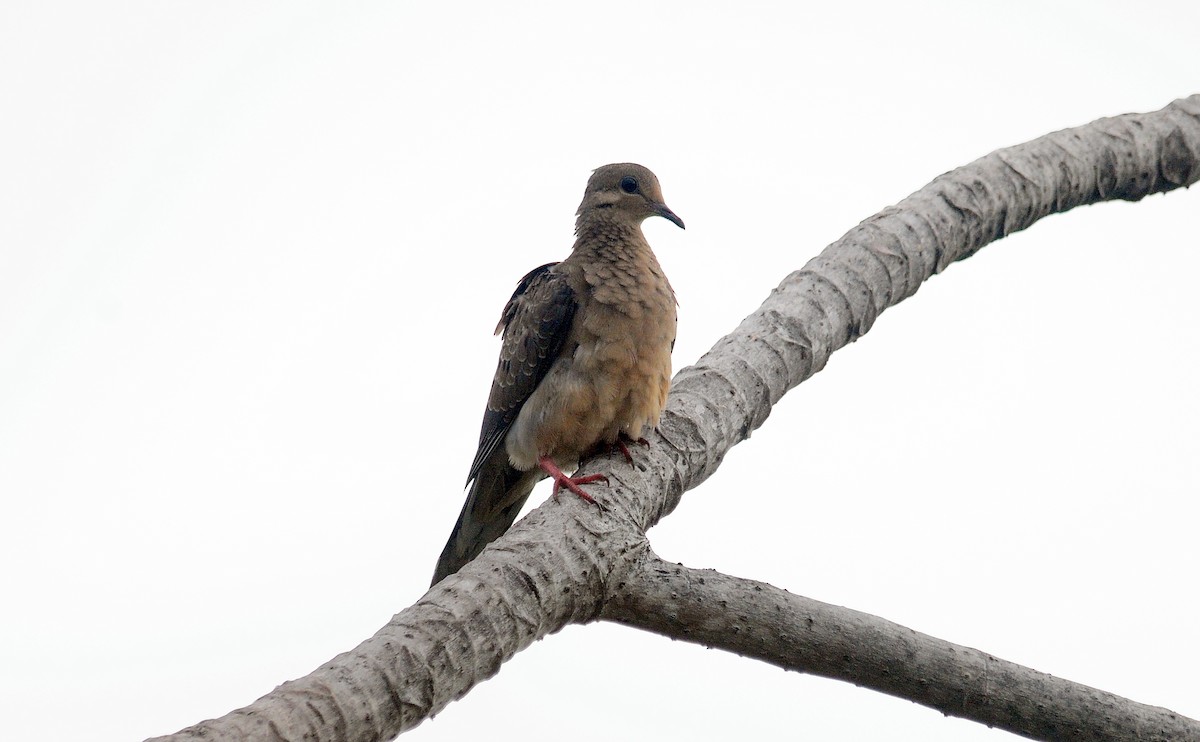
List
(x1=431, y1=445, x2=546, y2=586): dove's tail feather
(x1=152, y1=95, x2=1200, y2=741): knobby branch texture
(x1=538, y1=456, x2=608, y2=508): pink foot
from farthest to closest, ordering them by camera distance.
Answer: (x1=431, y1=445, x2=546, y2=586): dove's tail feather
(x1=538, y1=456, x2=608, y2=508): pink foot
(x1=152, y1=95, x2=1200, y2=741): knobby branch texture

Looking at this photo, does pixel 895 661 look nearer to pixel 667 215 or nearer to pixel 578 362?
pixel 578 362

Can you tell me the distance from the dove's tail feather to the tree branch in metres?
1.62

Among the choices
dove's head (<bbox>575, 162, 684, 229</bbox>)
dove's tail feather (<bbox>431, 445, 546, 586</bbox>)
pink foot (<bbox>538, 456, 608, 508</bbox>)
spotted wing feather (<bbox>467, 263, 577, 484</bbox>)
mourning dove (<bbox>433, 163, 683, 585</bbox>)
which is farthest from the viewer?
dove's head (<bbox>575, 162, 684, 229</bbox>)

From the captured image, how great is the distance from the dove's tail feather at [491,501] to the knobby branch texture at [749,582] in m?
0.87

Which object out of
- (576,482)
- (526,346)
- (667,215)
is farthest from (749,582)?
(667,215)

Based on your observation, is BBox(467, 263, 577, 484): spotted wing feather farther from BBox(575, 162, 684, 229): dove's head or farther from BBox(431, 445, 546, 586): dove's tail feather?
BBox(575, 162, 684, 229): dove's head

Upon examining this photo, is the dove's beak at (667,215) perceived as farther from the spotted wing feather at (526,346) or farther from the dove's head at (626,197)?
the spotted wing feather at (526,346)

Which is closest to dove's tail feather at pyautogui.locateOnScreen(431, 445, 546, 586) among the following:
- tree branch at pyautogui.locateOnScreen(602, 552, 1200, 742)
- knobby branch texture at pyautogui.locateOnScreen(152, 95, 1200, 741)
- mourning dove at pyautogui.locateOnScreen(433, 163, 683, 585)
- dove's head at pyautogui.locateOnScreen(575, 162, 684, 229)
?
mourning dove at pyautogui.locateOnScreen(433, 163, 683, 585)

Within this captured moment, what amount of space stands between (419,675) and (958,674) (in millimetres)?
1484

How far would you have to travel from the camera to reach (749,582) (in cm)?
322

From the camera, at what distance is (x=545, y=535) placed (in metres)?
3.27

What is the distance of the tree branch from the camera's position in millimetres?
3062

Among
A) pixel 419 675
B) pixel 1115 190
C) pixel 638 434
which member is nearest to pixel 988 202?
pixel 1115 190

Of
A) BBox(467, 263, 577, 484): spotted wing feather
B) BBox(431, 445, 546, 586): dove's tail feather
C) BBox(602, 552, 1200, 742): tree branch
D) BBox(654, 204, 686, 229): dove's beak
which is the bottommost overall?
BBox(602, 552, 1200, 742): tree branch
